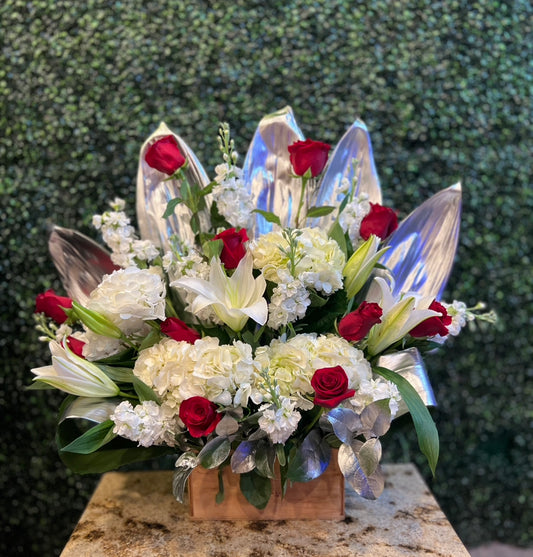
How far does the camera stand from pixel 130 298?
0.80 m

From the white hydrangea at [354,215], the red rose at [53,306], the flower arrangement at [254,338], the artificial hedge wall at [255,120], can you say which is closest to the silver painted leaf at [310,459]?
the flower arrangement at [254,338]

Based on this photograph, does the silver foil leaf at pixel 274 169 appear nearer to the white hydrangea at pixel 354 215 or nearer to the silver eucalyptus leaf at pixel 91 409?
A: the white hydrangea at pixel 354 215

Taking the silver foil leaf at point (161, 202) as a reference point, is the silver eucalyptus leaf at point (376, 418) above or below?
→ below

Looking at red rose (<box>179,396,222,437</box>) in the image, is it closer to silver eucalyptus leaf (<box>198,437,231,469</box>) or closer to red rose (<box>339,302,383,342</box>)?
silver eucalyptus leaf (<box>198,437,231,469</box>)

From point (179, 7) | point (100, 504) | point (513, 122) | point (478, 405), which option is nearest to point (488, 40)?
point (513, 122)

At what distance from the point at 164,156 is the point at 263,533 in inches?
23.7

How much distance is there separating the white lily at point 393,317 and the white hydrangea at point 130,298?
306mm

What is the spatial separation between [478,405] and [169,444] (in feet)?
2.70

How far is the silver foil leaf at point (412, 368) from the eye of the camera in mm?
865

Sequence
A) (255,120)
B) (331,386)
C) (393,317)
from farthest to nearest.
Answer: (255,120) → (393,317) → (331,386)

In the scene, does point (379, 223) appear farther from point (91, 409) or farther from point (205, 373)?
point (91, 409)


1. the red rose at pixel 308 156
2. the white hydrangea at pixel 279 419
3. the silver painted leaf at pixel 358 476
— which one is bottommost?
the silver painted leaf at pixel 358 476

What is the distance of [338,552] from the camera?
859 mm

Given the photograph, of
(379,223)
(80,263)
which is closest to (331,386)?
(379,223)
